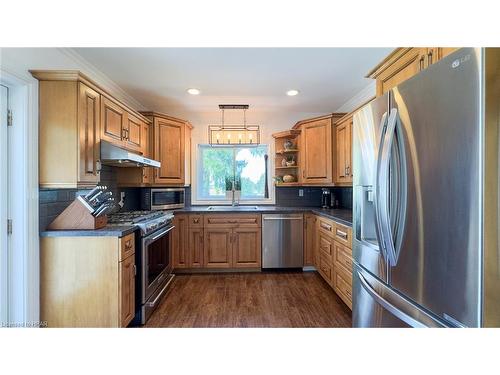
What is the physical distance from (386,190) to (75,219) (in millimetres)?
2240

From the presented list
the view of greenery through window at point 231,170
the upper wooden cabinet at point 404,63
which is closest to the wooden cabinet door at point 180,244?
the view of greenery through window at point 231,170

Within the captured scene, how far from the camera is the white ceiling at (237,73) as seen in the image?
2.17 metres

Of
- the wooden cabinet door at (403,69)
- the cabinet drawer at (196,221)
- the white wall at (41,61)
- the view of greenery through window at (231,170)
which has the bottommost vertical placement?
the cabinet drawer at (196,221)

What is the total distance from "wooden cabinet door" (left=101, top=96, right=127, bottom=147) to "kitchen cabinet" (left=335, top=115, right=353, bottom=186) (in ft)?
8.84

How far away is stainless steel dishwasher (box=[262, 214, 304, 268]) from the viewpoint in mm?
3475

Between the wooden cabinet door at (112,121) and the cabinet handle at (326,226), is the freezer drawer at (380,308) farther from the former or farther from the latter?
the wooden cabinet door at (112,121)

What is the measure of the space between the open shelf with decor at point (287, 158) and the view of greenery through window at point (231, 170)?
252 mm

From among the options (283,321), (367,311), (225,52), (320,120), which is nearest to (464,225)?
(367,311)

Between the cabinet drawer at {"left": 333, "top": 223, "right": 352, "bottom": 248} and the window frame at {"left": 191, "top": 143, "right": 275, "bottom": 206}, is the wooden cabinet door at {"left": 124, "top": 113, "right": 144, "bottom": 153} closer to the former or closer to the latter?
the window frame at {"left": 191, "top": 143, "right": 275, "bottom": 206}

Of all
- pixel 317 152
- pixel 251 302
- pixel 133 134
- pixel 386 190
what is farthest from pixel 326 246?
pixel 133 134

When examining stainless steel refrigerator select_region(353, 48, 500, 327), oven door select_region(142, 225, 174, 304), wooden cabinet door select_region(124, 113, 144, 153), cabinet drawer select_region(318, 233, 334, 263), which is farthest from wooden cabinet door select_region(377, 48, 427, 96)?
wooden cabinet door select_region(124, 113, 144, 153)

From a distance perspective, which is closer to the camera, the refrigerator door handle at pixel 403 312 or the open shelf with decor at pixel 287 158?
the refrigerator door handle at pixel 403 312

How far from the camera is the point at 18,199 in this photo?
5.52ft

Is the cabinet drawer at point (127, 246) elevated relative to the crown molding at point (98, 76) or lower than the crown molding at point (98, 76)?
lower
